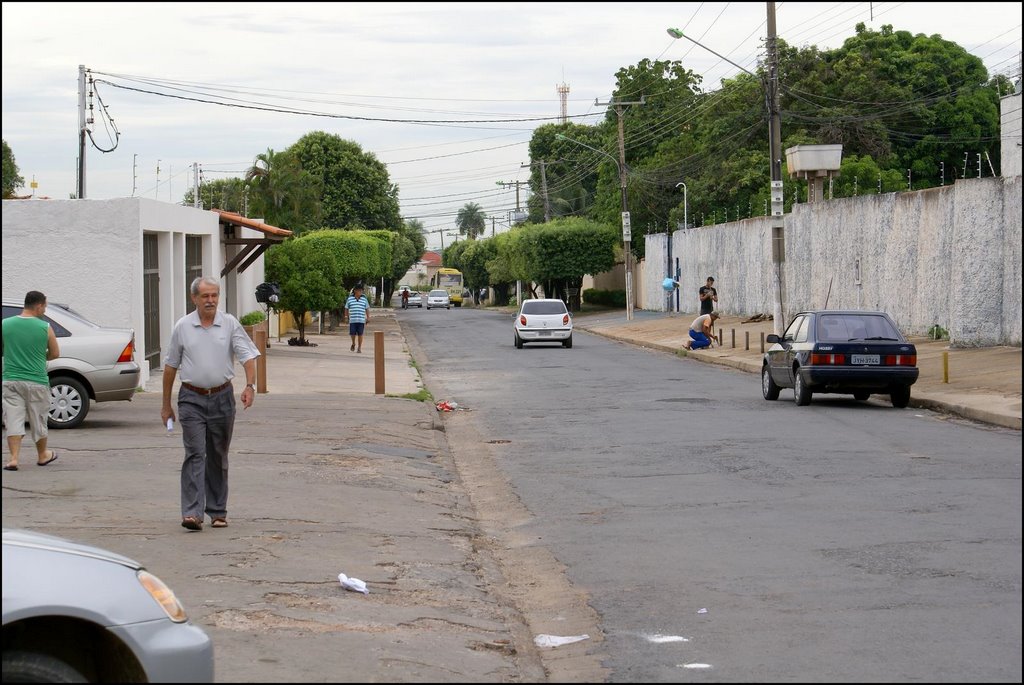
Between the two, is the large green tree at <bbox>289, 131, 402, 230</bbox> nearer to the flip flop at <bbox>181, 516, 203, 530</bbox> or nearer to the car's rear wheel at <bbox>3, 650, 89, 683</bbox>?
the flip flop at <bbox>181, 516, 203, 530</bbox>

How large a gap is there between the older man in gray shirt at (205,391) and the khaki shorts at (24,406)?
368 cm

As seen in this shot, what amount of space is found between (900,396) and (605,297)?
187 feet

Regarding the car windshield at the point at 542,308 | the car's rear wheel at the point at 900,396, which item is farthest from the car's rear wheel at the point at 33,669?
the car windshield at the point at 542,308

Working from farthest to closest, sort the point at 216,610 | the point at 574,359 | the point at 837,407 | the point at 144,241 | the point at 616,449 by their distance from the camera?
the point at 574,359, the point at 144,241, the point at 837,407, the point at 616,449, the point at 216,610

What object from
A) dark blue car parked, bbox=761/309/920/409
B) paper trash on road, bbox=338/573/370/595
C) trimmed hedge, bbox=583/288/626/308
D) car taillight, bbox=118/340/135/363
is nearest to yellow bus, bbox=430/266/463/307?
trimmed hedge, bbox=583/288/626/308

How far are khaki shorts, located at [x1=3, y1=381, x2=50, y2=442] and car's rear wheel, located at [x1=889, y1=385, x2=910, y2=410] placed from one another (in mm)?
12154

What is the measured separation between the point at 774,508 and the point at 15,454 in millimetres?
7209

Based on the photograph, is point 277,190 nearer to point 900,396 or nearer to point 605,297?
point 605,297

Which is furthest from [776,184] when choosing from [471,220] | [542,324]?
[471,220]

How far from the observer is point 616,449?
15.3 meters

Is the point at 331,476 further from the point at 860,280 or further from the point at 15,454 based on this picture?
the point at 860,280

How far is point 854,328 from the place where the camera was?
19.6 m

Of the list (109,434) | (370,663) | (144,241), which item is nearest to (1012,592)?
(370,663)

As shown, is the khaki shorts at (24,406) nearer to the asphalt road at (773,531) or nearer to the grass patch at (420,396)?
the asphalt road at (773,531)
